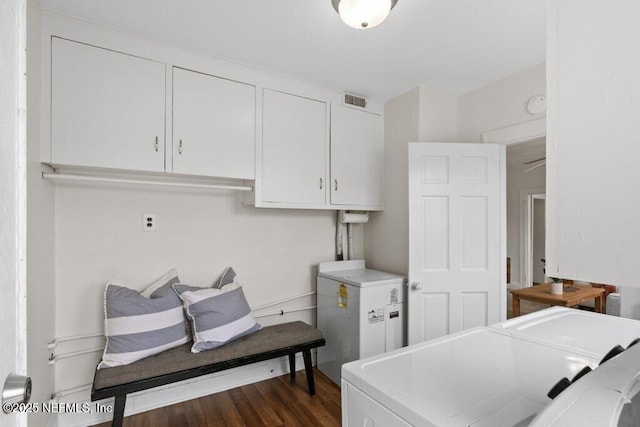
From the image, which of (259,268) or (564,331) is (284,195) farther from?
(564,331)

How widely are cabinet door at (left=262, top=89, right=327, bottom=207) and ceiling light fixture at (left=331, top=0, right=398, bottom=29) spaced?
1.05 metres

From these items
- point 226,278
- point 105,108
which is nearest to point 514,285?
point 226,278

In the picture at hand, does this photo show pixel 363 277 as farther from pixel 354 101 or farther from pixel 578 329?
pixel 354 101

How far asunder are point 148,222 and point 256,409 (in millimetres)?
1577

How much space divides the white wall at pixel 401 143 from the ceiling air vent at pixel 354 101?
0.27m

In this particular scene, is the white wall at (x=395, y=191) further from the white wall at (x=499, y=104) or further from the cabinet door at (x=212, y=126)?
the cabinet door at (x=212, y=126)

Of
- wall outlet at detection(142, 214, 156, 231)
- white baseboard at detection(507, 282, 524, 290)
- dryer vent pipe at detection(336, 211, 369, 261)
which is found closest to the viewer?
wall outlet at detection(142, 214, 156, 231)

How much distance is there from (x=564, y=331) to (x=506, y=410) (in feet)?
2.72

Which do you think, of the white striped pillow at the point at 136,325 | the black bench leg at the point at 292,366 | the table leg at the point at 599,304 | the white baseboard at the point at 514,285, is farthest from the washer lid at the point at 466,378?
the white baseboard at the point at 514,285

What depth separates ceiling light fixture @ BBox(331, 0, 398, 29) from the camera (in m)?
1.41

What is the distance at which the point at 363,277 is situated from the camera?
2596 mm

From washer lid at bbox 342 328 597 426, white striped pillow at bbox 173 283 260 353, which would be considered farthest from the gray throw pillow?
washer lid at bbox 342 328 597 426

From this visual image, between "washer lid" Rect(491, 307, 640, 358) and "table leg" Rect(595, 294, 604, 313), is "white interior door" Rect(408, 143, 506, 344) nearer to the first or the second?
"table leg" Rect(595, 294, 604, 313)

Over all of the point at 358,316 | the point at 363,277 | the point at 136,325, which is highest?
the point at 363,277
